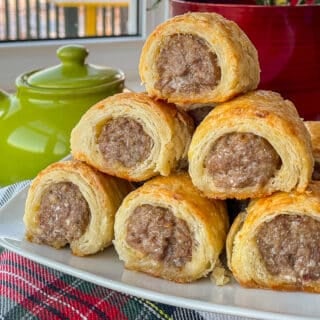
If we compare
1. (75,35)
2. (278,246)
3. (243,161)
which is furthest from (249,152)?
(75,35)

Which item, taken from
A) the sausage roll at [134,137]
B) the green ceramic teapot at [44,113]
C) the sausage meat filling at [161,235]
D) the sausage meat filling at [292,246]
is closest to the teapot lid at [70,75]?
the green ceramic teapot at [44,113]

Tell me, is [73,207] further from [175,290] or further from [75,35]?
[75,35]

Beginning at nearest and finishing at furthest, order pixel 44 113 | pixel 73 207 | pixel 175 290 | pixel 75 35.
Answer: pixel 175 290, pixel 73 207, pixel 44 113, pixel 75 35

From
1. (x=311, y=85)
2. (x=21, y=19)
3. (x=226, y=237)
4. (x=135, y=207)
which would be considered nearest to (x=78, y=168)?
(x=135, y=207)

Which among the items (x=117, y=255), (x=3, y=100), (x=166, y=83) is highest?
(x=166, y=83)

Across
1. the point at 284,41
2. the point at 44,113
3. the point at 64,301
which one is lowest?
the point at 64,301

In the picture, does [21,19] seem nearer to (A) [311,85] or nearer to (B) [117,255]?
(A) [311,85]

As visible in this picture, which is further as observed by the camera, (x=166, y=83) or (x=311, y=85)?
(x=311, y=85)

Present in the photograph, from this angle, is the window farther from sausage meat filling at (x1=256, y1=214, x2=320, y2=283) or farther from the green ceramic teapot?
sausage meat filling at (x1=256, y1=214, x2=320, y2=283)
